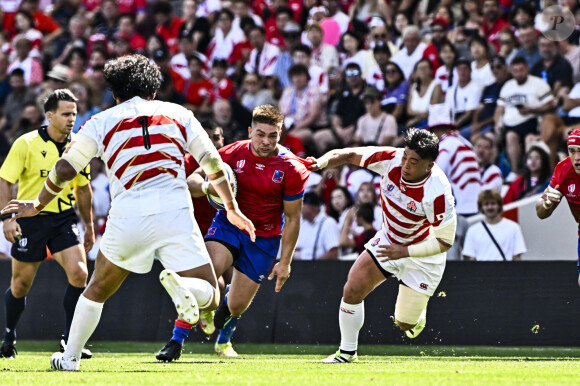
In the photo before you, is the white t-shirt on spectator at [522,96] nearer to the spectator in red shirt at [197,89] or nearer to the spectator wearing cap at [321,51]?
the spectator wearing cap at [321,51]

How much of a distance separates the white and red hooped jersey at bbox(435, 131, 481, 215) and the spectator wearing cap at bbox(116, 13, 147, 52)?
27.1 ft

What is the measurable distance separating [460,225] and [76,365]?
7083 millimetres

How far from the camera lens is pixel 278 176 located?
9.82 meters

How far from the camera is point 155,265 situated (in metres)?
13.2

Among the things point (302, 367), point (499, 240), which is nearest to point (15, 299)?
point (302, 367)

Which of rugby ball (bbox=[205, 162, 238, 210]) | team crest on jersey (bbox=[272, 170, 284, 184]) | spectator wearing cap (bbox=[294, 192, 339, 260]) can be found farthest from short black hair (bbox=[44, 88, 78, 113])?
spectator wearing cap (bbox=[294, 192, 339, 260])

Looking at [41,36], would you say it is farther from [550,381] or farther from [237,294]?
[550,381]

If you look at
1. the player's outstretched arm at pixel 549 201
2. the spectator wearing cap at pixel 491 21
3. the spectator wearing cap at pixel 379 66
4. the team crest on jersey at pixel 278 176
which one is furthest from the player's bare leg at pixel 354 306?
the spectator wearing cap at pixel 491 21

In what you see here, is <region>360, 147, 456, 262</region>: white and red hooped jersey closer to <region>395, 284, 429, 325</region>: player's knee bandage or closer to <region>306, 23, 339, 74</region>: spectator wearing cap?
<region>395, 284, 429, 325</region>: player's knee bandage

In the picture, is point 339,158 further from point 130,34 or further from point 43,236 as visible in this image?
point 130,34

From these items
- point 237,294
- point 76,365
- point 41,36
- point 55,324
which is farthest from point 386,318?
point 41,36

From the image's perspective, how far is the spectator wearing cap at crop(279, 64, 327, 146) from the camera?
1630cm

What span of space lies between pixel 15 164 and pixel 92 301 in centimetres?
296

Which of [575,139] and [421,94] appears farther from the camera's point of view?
[421,94]
